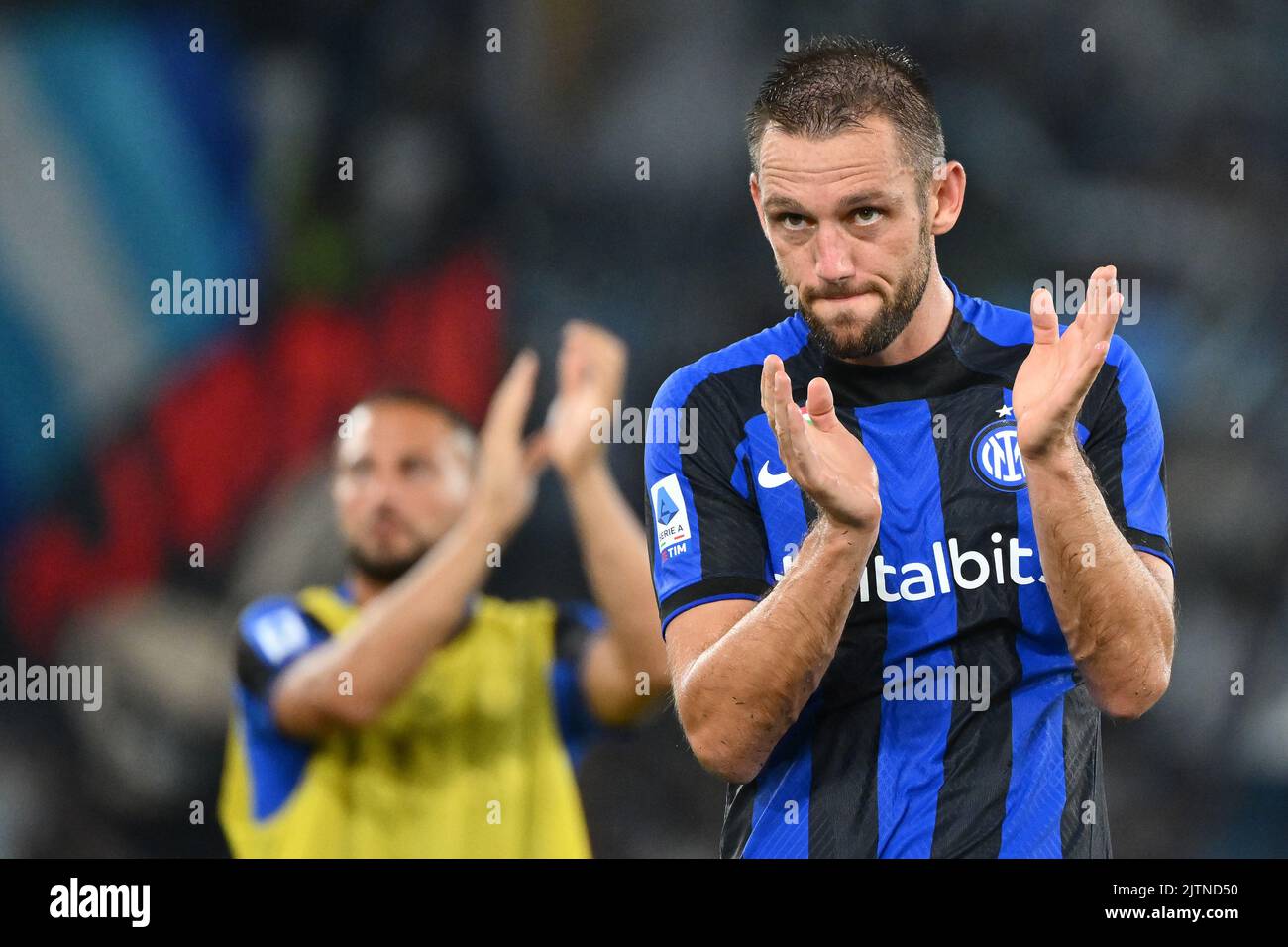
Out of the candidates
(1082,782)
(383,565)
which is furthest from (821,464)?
(383,565)

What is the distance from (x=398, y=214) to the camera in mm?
3855

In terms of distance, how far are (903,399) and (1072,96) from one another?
2.15m

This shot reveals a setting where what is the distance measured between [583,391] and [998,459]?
1900mm

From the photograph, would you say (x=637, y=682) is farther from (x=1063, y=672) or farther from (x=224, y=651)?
(x=1063, y=672)

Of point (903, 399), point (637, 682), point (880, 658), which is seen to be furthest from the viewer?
point (637, 682)

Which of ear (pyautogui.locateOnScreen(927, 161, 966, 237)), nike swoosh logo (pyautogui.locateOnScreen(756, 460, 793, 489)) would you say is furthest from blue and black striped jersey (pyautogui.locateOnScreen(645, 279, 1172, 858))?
ear (pyautogui.locateOnScreen(927, 161, 966, 237))

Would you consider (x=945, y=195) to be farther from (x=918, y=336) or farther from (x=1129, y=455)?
(x=1129, y=455)

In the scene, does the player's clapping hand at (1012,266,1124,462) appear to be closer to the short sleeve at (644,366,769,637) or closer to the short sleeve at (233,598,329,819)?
the short sleeve at (644,366,769,637)

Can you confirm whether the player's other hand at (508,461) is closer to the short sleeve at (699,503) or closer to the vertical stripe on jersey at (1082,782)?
the short sleeve at (699,503)

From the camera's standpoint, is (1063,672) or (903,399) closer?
(1063,672)

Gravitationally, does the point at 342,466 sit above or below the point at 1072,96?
below

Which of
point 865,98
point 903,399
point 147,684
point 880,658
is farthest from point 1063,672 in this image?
point 147,684

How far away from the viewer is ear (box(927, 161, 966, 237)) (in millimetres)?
2068

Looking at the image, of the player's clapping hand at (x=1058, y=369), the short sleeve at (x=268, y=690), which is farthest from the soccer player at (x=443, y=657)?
the player's clapping hand at (x=1058, y=369)
